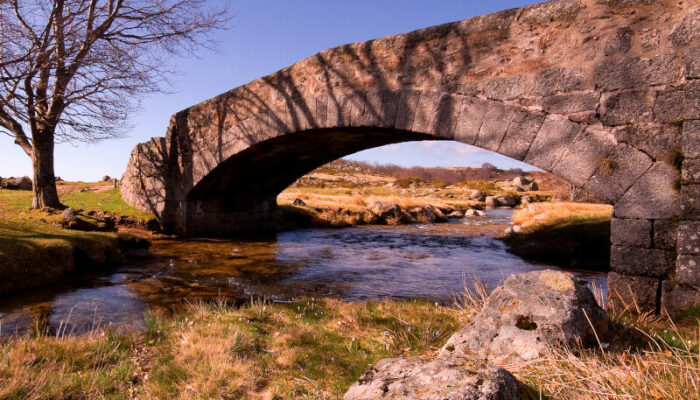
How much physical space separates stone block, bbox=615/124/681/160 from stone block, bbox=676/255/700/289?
42.9 inches

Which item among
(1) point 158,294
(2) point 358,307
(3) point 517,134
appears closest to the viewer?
(2) point 358,307

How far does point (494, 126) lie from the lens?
573cm

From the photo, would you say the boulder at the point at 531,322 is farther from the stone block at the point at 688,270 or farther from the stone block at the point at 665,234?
the stone block at the point at 665,234

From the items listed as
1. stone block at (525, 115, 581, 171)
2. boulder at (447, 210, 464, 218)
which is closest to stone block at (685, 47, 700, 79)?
stone block at (525, 115, 581, 171)

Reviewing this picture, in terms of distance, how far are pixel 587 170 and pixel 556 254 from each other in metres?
5.37

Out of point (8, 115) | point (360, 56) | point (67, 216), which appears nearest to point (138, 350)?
point (360, 56)

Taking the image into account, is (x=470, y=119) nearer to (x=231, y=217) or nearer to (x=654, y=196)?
(x=654, y=196)

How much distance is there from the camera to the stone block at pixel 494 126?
564cm

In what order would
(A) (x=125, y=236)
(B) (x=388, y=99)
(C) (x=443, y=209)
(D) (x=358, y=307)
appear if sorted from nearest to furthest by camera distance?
(D) (x=358, y=307), (B) (x=388, y=99), (A) (x=125, y=236), (C) (x=443, y=209)

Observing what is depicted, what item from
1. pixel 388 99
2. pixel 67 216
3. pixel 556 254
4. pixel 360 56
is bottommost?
pixel 556 254

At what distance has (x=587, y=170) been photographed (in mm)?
4953

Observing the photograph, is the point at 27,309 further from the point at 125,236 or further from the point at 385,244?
the point at 385,244

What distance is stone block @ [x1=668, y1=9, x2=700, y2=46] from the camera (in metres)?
4.37

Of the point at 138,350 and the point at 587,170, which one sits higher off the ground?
the point at 587,170
